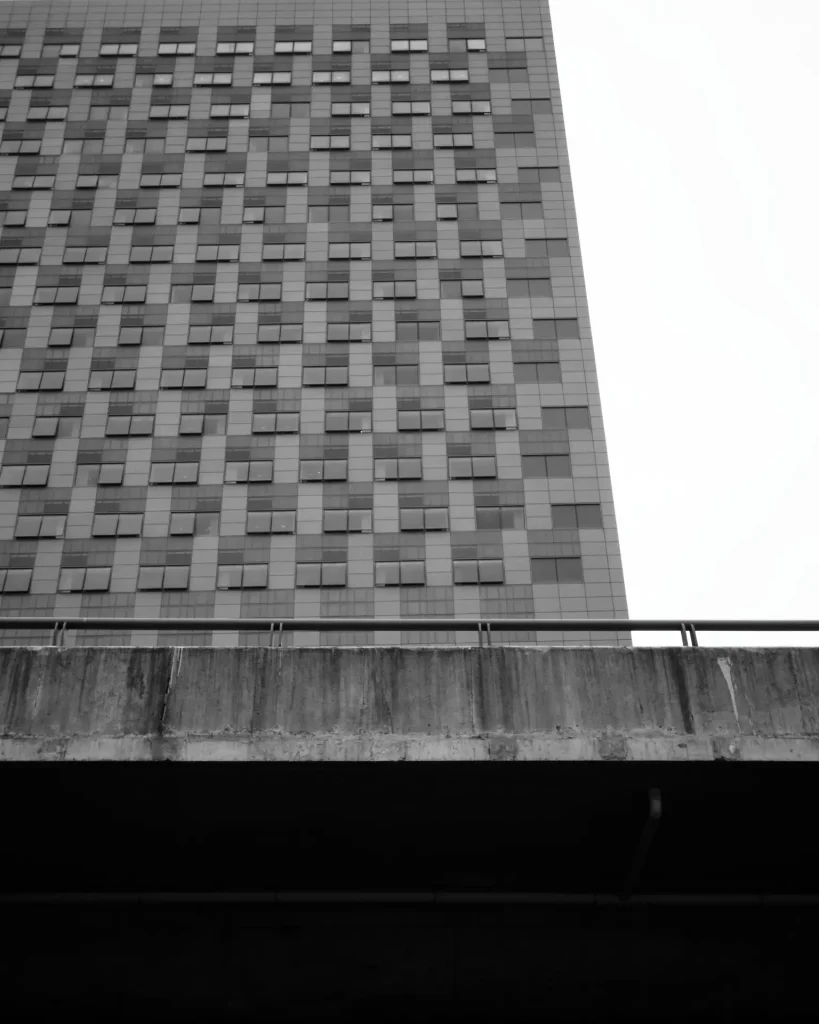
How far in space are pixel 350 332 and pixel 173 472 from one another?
1076cm

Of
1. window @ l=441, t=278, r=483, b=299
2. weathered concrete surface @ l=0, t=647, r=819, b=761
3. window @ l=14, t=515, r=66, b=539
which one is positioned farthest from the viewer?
window @ l=441, t=278, r=483, b=299

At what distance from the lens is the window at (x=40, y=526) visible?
47594mm

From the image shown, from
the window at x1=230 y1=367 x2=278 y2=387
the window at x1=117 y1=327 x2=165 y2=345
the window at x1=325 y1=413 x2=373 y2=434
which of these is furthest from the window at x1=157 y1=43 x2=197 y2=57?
the window at x1=325 y1=413 x2=373 y2=434

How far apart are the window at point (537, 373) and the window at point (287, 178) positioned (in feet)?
51.0

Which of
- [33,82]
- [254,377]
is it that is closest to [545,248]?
[254,377]

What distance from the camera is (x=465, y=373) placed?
170 feet

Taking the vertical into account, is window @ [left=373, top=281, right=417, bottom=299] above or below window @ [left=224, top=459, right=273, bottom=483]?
above

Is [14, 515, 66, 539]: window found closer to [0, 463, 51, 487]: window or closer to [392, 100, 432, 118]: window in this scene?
[0, 463, 51, 487]: window

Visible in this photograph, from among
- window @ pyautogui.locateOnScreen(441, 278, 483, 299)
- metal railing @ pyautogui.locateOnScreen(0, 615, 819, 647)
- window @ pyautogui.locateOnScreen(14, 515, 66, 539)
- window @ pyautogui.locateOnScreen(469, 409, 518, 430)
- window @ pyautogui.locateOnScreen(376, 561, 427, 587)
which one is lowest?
metal railing @ pyautogui.locateOnScreen(0, 615, 819, 647)

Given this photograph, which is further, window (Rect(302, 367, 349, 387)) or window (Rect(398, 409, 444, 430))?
window (Rect(302, 367, 349, 387))

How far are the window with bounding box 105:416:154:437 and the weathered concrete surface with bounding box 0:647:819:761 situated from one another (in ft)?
138

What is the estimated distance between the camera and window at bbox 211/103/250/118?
60.2 meters
